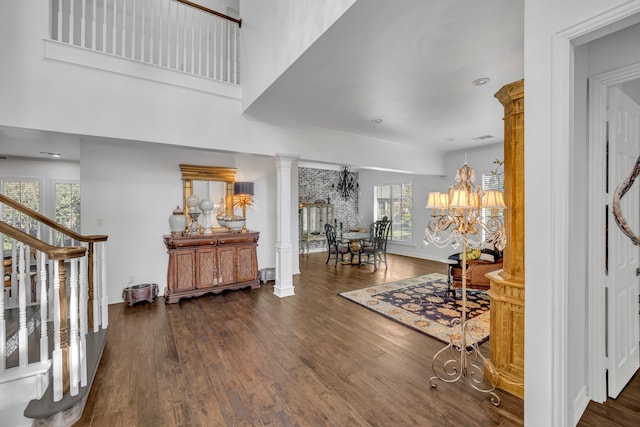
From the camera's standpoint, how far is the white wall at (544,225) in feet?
4.58

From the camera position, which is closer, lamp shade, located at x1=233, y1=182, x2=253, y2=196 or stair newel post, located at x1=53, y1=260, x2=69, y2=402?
stair newel post, located at x1=53, y1=260, x2=69, y2=402

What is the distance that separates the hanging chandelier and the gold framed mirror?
5.03m

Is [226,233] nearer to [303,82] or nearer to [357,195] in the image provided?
[303,82]

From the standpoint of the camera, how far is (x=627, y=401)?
6.72 ft

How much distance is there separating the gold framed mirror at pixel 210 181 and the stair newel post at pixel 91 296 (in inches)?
74.5

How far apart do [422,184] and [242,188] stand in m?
5.15

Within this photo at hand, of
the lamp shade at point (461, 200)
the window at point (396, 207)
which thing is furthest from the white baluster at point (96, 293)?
the window at point (396, 207)

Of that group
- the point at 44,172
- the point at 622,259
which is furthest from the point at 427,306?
the point at 44,172

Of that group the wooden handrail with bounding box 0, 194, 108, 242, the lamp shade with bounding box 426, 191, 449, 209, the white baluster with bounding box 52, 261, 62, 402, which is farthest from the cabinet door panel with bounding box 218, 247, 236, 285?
the lamp shade with bounding box 426, 191, 449, 209

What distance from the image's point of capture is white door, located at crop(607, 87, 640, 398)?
2004 millimetres

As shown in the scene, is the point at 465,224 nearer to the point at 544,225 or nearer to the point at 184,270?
the point at 544,225

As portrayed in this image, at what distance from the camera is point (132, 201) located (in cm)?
449

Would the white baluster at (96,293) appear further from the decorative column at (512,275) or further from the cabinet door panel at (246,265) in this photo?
the decorative column at (512,275)

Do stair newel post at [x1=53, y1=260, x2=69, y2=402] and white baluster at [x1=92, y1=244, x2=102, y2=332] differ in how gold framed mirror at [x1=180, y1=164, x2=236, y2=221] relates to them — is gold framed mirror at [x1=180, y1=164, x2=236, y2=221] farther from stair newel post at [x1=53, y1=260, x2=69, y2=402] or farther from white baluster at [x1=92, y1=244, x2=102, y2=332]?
stair newel post at [x1=53, y1=260, x2=69, y2=402]
